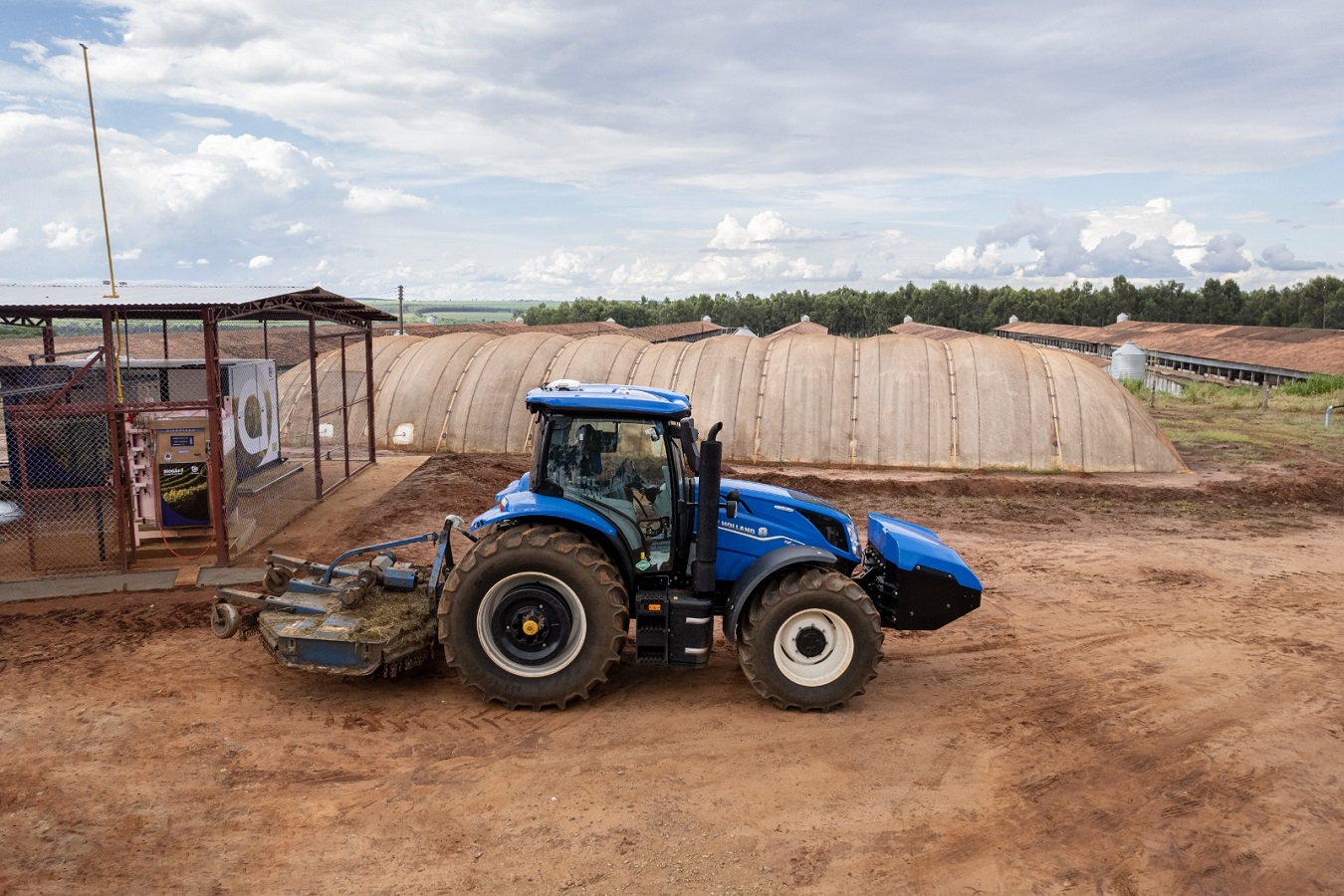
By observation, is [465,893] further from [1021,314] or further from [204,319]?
[1021,314]

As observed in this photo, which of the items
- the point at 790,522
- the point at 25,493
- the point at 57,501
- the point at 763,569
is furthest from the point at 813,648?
the point at 57,501

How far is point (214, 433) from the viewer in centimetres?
1155

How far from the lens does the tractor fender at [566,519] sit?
24.7ft

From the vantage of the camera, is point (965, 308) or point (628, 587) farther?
point (965, 308)

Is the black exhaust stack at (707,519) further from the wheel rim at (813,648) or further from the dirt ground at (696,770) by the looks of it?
the dirt ground at (696,770)

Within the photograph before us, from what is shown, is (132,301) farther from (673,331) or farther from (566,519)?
(673,331)

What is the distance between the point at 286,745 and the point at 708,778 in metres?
3.32

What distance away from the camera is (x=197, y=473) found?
41.5 feet

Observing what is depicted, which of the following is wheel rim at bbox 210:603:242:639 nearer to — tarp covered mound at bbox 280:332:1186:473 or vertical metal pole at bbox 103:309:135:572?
vertical metal pole at bbox 103:309:135:572

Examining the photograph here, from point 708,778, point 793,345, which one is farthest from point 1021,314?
point 708,778

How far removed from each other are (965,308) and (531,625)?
93.6 metres

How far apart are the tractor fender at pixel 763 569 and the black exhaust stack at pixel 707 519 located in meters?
0.28

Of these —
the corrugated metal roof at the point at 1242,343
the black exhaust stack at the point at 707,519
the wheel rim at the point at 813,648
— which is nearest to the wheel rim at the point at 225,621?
the black exhaust stack at the point at 707,519

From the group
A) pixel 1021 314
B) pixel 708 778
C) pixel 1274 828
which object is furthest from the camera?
pixel 1021 314
